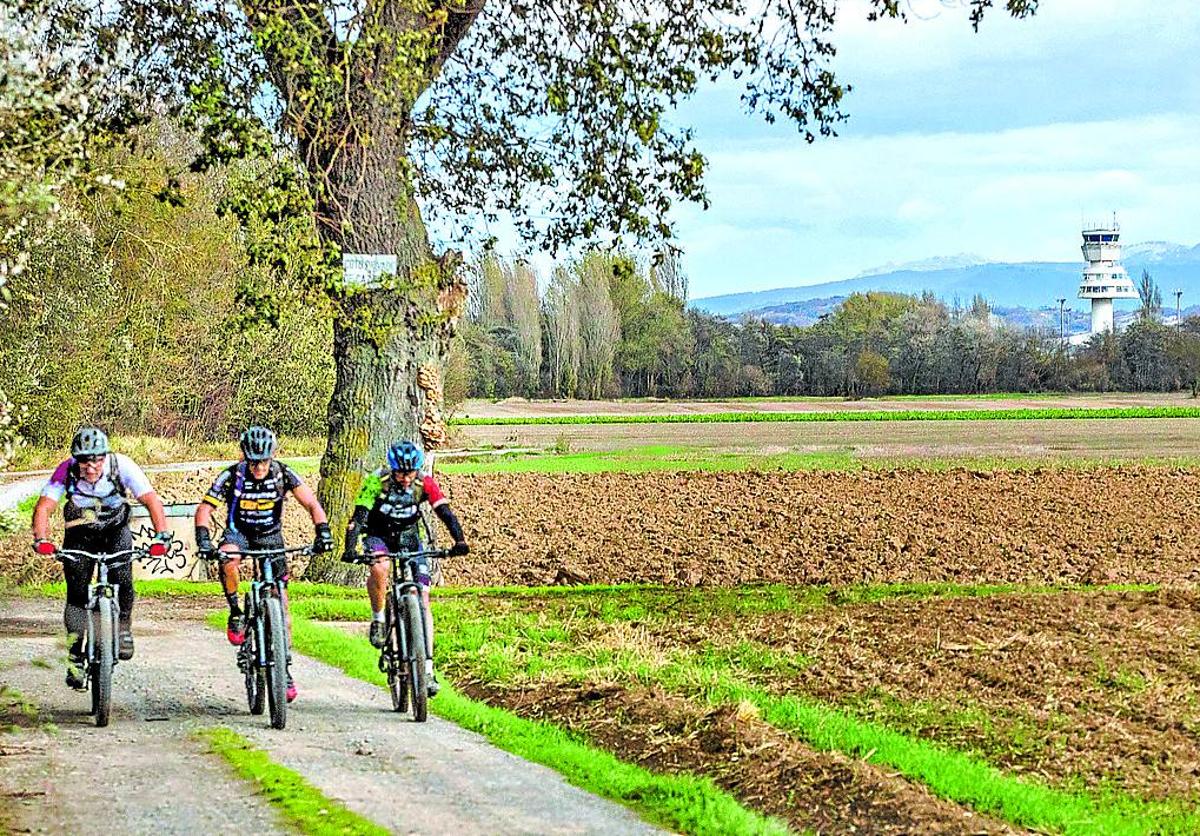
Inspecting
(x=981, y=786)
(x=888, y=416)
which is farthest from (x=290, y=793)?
(x=888, y=416)

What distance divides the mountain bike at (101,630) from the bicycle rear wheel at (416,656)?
1.80 metres

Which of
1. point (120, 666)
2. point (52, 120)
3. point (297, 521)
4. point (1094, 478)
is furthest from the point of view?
point (1094, 478)

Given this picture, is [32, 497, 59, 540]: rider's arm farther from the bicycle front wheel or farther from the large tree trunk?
the large tree trunk

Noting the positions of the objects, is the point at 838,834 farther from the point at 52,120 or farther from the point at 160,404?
the point at 160,404

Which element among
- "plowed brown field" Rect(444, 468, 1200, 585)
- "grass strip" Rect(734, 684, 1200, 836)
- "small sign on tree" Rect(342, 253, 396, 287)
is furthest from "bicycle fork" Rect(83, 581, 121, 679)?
"plowed brown field" Rect(444, 468, 1200, 585)

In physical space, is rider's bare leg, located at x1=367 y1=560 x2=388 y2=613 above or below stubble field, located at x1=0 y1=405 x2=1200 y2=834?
above

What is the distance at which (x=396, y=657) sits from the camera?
11.2m

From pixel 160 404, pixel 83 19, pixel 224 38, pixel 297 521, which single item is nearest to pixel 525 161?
pixel 224 38

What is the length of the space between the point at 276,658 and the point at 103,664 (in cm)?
119

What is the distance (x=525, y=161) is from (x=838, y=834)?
15031 mm

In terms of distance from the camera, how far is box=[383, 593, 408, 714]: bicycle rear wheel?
11.1 m

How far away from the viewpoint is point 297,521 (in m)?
28.5

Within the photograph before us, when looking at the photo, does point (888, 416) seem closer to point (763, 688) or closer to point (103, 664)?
point (763, 688)

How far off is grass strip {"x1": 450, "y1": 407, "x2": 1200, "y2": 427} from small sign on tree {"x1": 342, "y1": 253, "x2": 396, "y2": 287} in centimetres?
5106
